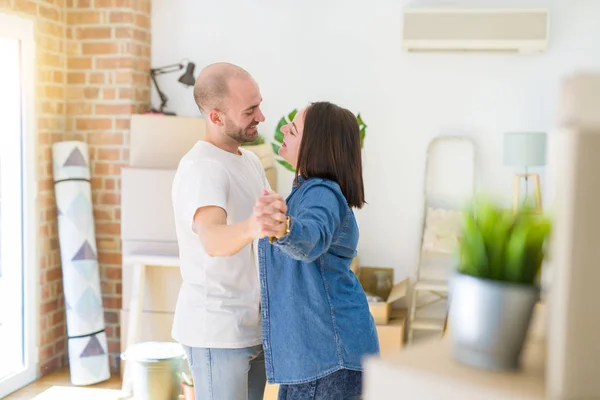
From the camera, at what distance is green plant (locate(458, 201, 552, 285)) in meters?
0.86

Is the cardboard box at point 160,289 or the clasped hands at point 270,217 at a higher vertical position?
the clasped hands at point 270,217

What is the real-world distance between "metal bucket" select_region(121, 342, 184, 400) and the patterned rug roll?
2.06ft

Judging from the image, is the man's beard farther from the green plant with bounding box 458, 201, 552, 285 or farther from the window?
the window

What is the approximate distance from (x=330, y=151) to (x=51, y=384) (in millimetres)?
3169

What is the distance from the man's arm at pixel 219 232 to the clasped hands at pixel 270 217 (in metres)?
0.09

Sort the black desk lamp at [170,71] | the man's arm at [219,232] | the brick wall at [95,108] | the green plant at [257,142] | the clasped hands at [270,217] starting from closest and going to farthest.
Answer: the clasped hands at [270,217] < the man's arm at [219,232] < the green plant at [257,142] < the brick wall at [95,108] < the black desk lamp at [170,71]

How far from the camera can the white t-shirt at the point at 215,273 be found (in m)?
2.04

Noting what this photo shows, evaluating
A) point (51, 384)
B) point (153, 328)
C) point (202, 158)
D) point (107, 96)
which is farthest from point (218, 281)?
point (107, 96)

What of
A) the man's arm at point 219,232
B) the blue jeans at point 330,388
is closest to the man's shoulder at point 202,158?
the man's arm at point 219,232

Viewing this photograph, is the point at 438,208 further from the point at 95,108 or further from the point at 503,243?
the point at 503,243

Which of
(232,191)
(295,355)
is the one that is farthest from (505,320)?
(232,191)

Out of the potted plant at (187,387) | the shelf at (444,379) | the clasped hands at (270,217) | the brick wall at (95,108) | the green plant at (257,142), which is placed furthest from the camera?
the brick wall at (95,108)

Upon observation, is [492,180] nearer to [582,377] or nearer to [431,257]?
[431,257]

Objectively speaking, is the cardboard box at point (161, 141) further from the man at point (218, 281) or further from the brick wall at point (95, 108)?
the man at point (218, 281)
